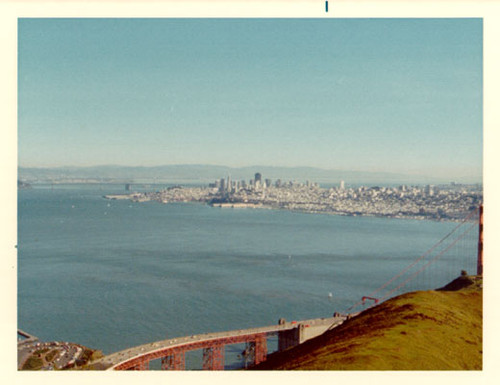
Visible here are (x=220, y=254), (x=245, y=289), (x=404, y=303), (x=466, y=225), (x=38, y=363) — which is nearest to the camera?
(x=404, y=303)

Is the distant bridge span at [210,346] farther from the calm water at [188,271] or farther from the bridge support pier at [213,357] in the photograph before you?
the calm water at [188,271]

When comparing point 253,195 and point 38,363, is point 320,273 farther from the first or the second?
point 253,195

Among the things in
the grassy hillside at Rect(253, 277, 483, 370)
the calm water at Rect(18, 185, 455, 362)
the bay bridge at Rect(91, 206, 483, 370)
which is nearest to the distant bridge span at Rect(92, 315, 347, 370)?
the bay bridge at Rect(91, 206, 483, 370)

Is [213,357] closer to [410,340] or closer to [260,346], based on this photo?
[260,346]

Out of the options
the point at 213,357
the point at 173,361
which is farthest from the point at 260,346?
the point at 173,361

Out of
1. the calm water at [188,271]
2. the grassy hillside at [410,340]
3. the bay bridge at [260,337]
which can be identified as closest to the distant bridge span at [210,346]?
the bay bridge at [260,337]

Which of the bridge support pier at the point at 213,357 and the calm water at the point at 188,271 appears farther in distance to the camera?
the calm water at the point at 188,271
